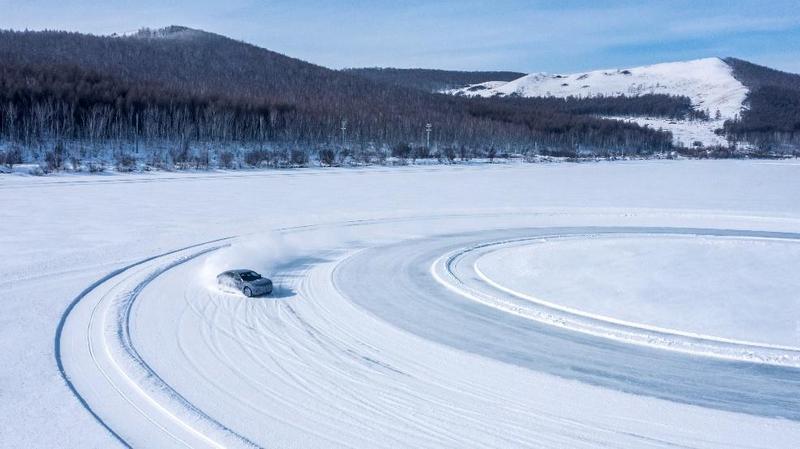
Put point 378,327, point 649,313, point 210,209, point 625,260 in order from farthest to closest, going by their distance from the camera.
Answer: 1. point 210,209
2. point 625,260
3. point 649,313
4. point 378,327

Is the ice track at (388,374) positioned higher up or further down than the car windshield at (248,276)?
further down

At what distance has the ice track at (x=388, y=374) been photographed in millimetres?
10180

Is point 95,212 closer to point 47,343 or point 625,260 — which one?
point 47,343

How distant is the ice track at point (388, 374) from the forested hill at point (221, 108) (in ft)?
172

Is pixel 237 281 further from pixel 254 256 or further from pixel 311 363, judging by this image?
pixel 311 363

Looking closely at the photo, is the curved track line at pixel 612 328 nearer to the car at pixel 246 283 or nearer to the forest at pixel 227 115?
the car at pixel 246 283

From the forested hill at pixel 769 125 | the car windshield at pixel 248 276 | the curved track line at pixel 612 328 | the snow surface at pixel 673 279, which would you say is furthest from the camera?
the forested hill at pixel 769 125

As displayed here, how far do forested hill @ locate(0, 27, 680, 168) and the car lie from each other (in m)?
50.2

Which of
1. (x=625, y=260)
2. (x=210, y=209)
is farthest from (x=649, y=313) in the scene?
(x=210, y=209)

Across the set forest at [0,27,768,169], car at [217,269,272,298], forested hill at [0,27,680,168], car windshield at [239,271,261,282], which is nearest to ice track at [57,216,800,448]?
car at [217,269,272,298]

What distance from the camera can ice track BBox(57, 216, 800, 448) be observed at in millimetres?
10180

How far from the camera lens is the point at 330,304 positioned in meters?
17.4

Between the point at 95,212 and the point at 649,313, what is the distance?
A: 2550cm

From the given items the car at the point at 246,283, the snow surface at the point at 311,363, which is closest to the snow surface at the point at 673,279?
the snow surface at the point at 311,363
